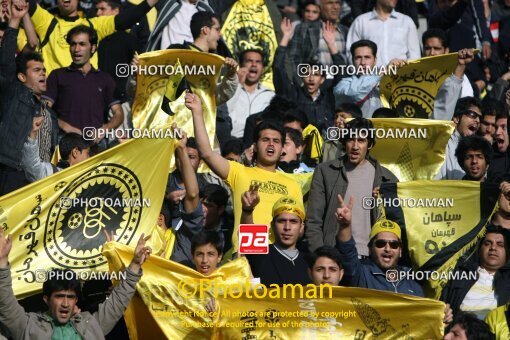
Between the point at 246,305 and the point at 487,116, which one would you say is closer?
the point at 246,305

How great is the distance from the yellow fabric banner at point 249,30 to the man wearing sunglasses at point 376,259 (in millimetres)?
5629

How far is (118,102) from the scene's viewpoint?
16016 mm

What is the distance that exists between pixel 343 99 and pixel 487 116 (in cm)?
147

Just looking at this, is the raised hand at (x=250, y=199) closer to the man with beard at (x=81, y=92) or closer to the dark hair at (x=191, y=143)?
the dark hair at (x=191, y=143)

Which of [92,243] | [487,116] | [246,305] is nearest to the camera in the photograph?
[246,305]

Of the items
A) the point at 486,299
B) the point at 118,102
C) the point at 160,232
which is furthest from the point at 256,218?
the point at 118,102

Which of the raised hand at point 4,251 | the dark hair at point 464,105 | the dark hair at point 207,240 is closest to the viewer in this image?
the raised hand at point 4,251

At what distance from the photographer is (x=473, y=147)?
1430cm

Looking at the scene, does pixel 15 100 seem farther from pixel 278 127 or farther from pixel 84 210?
pixel 278 127

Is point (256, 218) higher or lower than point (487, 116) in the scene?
lower

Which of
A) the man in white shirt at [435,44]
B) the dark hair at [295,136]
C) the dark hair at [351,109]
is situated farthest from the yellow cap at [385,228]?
the man in white shirt at [435,44]

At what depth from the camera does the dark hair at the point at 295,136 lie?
14703 millimetres

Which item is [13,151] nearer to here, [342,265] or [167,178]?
[167,178]

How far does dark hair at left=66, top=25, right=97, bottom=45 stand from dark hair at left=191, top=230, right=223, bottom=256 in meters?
4.05
